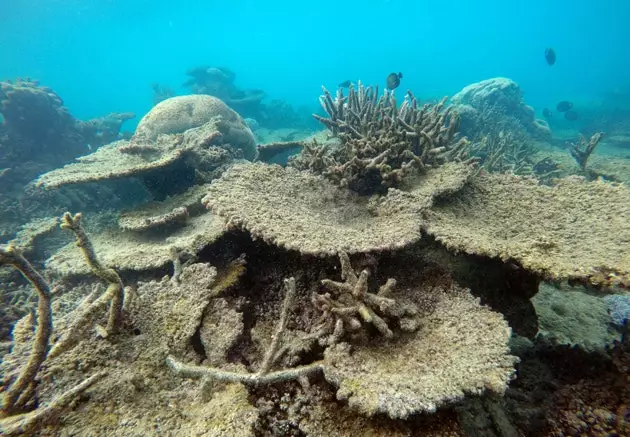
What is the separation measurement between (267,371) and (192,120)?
23.5 ft

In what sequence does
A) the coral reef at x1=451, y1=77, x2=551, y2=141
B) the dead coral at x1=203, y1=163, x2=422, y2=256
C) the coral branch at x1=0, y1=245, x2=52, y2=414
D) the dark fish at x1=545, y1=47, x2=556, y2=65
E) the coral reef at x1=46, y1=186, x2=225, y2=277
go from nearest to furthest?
the coral branch at x1=0, y1=245, x2=52, y2=414
the dead coral at x1=203, y1=163, x2=422, y2=256
the coral reef at x1=46, y1=186, x2=225, y2=277
the coral reef at x1=451, y1=77, x2=551, y2=141
the dark fish at x1=545, y1=47, x2=556, y2=65

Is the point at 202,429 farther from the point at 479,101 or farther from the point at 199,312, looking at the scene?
the point at 479,101

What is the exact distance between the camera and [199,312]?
2154mm

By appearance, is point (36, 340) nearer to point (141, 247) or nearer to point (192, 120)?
point (141, 247)

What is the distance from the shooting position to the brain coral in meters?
6.91

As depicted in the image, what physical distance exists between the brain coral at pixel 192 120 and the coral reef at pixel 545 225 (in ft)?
16.7

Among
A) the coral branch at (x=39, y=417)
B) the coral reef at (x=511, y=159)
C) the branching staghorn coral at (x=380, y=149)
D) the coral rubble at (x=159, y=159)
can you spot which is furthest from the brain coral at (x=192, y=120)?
the coral branch at (x=39, y=417)

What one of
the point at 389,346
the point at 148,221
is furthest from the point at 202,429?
the point at 148,221

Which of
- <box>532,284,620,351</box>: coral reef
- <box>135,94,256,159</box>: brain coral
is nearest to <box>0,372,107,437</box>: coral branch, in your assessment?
<box>532,284,620,351</box>: coral reef

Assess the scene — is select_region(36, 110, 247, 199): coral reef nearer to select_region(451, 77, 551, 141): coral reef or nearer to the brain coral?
the brain coral

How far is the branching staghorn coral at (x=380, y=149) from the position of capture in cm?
339

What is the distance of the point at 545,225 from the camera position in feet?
8.62

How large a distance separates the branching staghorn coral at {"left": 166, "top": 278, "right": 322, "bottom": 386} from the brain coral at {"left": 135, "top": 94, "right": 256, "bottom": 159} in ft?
18.2

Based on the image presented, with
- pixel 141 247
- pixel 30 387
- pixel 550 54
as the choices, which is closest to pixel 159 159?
pixel 141 247
